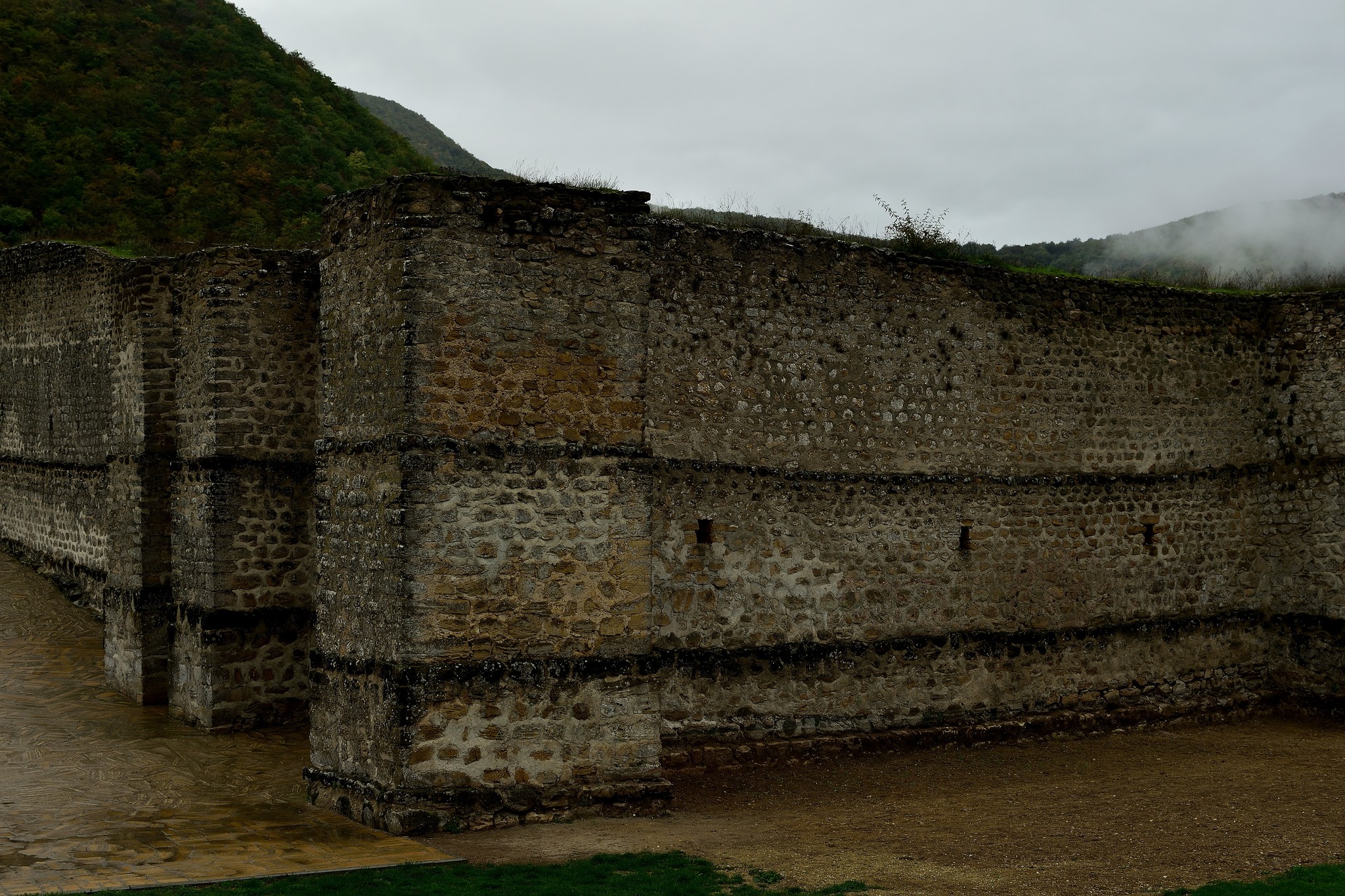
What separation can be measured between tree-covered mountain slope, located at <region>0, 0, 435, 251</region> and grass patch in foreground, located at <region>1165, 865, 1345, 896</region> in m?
23.1

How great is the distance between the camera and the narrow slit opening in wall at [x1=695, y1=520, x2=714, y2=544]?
11.1 m

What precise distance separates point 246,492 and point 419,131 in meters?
52.2

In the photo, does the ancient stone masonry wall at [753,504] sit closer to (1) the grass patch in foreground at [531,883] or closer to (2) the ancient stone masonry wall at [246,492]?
(1) the grass patch in foreground at [531,883]

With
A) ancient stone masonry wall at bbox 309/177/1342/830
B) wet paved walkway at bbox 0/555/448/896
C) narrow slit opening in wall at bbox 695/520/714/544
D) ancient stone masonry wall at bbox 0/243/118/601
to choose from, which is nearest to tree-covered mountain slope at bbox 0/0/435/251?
ancient stone masonry wall at bbox 0/243/118/601

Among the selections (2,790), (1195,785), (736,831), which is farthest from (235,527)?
(1195,785)

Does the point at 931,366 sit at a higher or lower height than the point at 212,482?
higher

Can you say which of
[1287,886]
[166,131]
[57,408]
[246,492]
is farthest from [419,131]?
[1287,886]

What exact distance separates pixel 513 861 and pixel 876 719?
509cm

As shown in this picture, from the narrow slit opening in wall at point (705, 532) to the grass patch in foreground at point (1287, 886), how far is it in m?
4.84

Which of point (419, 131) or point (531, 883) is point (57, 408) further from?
point (419, 131)

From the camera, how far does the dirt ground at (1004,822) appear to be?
26.4 ft

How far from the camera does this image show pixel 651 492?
9.85 m

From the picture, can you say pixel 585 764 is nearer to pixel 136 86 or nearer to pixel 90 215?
pixel 90 215

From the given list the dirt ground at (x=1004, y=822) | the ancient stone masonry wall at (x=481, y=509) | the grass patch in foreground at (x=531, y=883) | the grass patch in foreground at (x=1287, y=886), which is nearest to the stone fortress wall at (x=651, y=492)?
the ancient stone masonry wall at (x=481, y=509)
